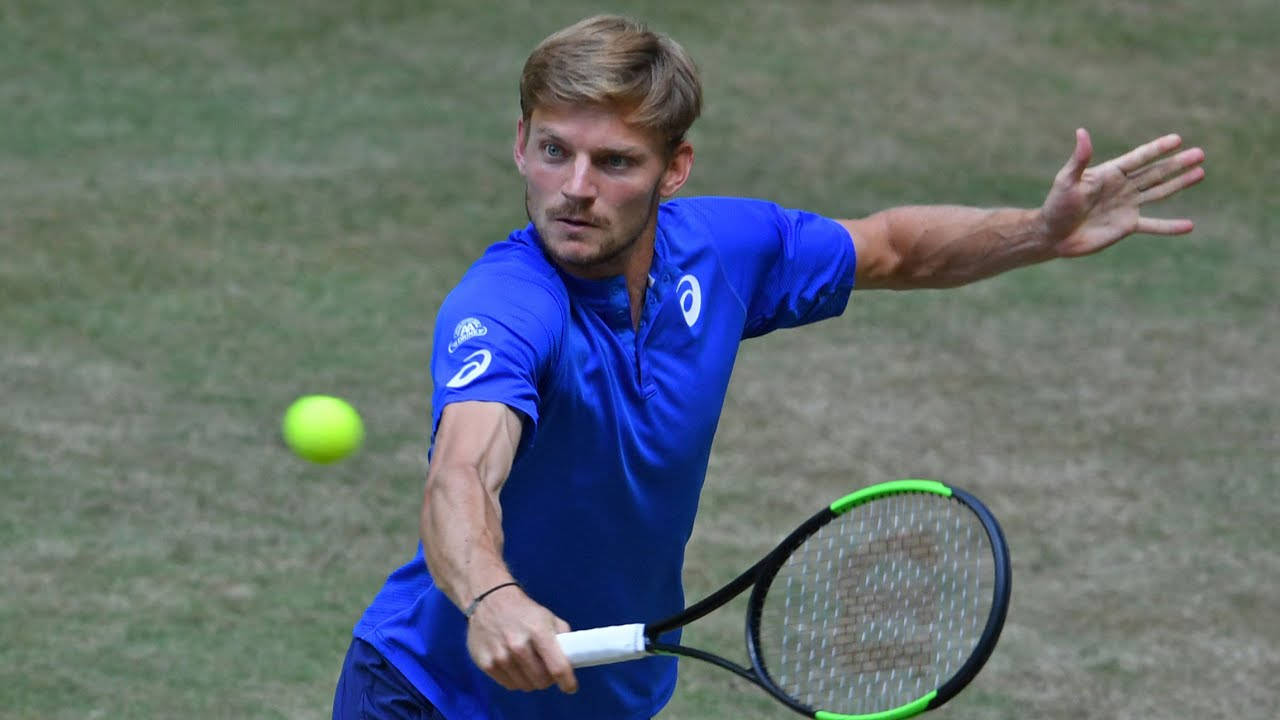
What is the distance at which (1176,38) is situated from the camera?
1349 centimetres

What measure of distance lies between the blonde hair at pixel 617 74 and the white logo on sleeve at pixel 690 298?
30 cm

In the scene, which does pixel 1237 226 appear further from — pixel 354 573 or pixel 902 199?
pixel 354 573

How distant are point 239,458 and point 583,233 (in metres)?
4.03

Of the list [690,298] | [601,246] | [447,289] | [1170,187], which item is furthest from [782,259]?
[447,289]

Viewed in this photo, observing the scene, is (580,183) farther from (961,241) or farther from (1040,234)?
(1040,234)

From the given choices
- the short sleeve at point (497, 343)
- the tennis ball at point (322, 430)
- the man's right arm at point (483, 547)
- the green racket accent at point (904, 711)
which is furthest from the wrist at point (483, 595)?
the tennis ball at point (322, 430)

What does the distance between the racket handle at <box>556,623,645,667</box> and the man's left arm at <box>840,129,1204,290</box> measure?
1.40 m

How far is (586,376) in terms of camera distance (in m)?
3.73

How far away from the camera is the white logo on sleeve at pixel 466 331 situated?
352 cm

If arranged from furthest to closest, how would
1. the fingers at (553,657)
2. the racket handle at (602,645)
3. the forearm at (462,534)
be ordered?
the racket handle at (602,645) < the forearm at (462,534) < the fingers at (553,657)

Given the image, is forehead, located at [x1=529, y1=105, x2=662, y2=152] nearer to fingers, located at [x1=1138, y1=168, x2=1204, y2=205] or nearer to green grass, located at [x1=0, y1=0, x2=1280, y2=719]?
fingers, located at [x1=1138, y1=168, x2=1204, y2=205]

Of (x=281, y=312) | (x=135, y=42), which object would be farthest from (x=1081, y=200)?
(x=135, y=42)

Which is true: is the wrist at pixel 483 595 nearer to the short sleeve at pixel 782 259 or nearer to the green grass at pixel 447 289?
the short sleeve at pixel 782 259

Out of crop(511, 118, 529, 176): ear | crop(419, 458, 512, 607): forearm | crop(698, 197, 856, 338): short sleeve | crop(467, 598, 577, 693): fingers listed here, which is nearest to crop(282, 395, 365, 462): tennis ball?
crop(698, 197, 856, 338): short sleeve
